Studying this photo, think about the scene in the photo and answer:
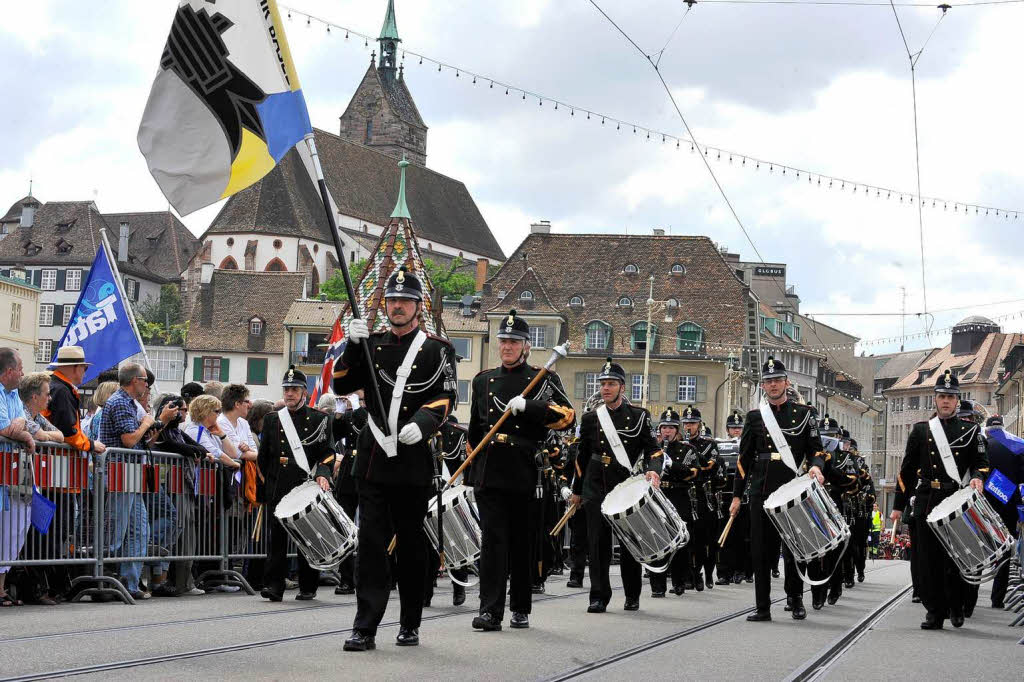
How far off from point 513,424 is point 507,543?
34.4 inches

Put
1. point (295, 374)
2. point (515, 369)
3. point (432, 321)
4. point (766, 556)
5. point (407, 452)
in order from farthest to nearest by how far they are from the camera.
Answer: point (432, 321)
point (295, 374)
point (766, 556)
point (515, 369)
point (407, 452)

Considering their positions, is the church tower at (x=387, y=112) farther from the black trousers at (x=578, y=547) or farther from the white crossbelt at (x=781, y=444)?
the white crossbelt at (x=781, y=444)

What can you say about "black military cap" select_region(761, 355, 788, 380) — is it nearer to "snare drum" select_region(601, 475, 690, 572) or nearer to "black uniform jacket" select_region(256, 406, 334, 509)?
"snare drum" select_region(601, 475, 690, 572)

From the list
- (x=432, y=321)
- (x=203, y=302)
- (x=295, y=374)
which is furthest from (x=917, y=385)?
(x=295, y=374)

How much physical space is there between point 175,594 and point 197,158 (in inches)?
200

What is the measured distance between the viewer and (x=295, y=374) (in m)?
15.1

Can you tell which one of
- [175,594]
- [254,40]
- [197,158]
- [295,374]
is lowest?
[175,594]

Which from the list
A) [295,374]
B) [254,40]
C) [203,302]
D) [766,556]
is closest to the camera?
[254,40]

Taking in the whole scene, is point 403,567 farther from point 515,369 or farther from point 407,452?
point 515,369

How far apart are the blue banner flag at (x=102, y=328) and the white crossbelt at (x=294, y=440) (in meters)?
4.19

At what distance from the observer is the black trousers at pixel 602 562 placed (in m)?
14.1

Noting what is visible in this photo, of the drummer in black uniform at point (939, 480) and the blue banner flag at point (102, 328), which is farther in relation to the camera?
the blue banner flag at point (102, 328)

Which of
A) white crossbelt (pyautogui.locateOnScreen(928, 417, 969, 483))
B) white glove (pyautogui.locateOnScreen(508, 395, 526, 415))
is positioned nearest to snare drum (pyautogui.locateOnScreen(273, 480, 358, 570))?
white glove (pyautogui.locateOnScreen(508, 395, 526, 415))

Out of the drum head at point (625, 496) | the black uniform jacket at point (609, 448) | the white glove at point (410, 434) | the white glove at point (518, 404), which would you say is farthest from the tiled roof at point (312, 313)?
the white glove at point (410, 434)
